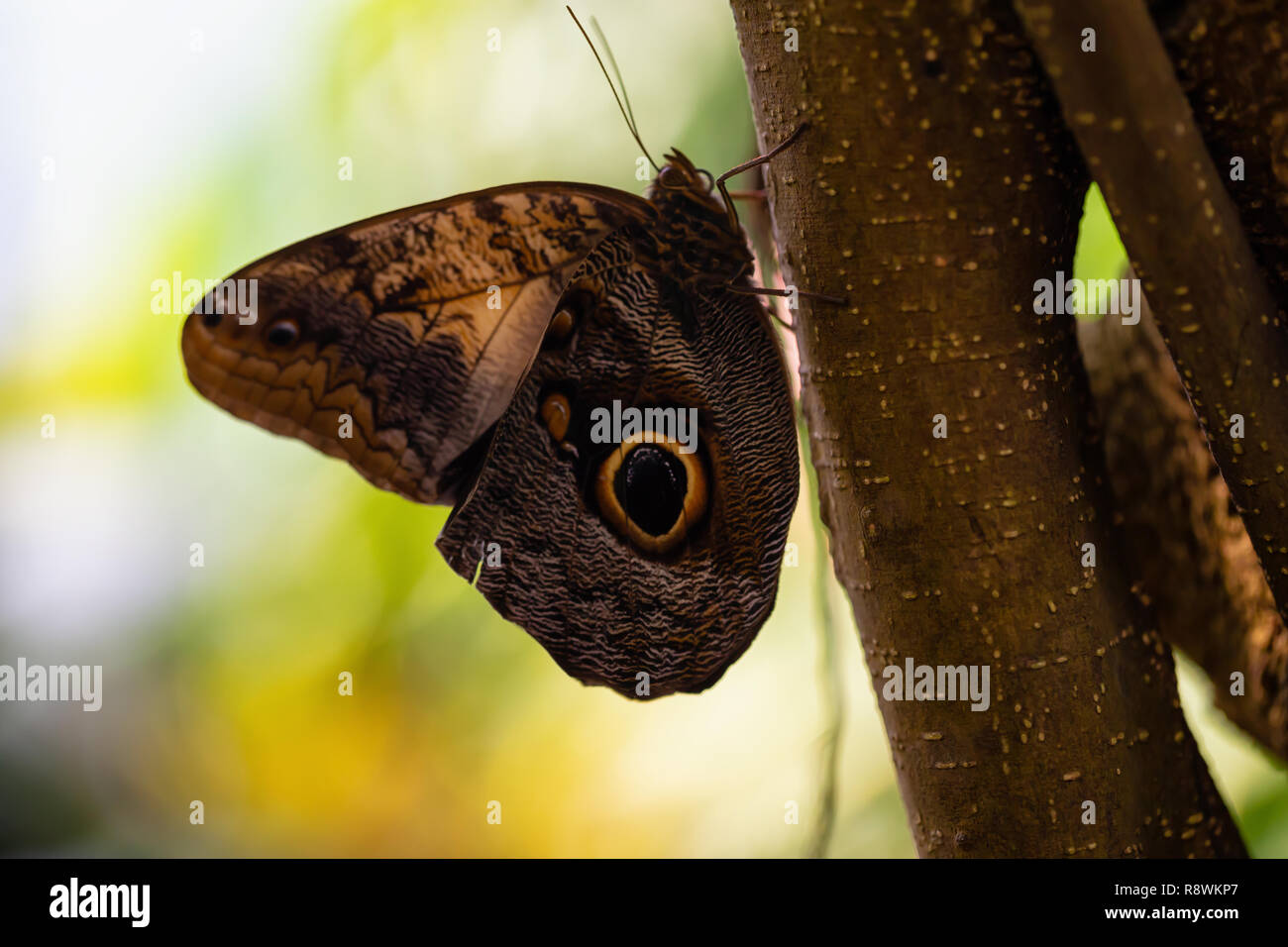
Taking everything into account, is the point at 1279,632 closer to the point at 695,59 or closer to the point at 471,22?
the point at 695,59

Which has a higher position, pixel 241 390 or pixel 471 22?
pixel 471 22

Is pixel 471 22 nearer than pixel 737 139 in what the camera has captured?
No

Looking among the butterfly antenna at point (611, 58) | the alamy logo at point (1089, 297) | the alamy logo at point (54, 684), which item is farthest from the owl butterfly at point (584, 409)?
the alamy logo at point (54, 684)

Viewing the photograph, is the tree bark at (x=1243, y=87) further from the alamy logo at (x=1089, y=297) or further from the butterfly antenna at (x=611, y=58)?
the butterfly antenna at (x=611, y=58)

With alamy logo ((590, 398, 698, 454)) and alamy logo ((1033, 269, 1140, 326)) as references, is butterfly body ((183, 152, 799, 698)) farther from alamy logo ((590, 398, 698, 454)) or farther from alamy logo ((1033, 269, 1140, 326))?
alamy logo ((1033, 269, 1140, 326))

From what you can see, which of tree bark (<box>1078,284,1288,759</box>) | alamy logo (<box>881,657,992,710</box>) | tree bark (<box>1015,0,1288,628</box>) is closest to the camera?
tree bark (<box>1015,0,1288,628</box>)
